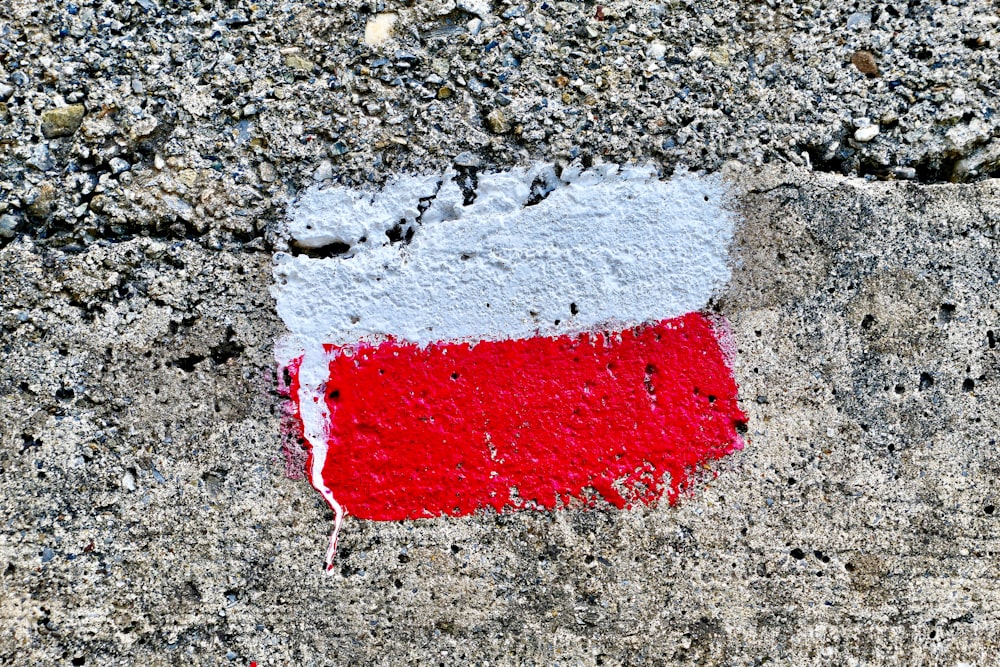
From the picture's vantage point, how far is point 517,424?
133cm

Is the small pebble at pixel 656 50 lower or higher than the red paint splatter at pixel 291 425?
higher

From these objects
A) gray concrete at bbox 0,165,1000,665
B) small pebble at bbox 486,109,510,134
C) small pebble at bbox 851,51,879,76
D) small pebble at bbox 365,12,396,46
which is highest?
small pebble at bbox 851,51,879,76

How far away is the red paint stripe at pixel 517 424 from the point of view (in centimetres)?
132

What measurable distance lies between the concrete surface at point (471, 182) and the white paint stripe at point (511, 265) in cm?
7

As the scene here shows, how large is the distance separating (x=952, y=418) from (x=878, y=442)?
0.16 m

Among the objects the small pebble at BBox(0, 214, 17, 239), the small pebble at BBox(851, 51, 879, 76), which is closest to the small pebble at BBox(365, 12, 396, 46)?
the small pebble at BBox(0, 214, 17, 239)

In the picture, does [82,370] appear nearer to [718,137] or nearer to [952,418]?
[718,137]

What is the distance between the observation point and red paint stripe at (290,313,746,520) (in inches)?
52.1

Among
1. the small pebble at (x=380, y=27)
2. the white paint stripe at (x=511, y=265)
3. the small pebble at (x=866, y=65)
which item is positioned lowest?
the white paint stripe at (x=511, y=265)

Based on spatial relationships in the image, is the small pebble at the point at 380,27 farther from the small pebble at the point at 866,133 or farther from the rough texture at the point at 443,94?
the small pebble at the point at 866,133

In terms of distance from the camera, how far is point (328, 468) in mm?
1318

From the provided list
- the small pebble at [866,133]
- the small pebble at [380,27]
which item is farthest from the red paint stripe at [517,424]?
the small pebble at [380,27]

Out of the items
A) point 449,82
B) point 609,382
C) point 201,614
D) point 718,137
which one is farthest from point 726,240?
point 201,614

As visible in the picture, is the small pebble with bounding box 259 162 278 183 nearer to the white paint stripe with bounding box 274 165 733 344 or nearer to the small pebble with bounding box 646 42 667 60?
the white paint stripe with bounding box 274 165 733 344
